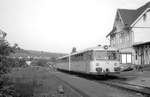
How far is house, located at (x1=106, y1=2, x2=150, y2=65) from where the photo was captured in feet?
105

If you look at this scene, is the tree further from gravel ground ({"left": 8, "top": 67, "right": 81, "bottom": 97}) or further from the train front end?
the train front end

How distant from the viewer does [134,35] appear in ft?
111

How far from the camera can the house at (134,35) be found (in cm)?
3215

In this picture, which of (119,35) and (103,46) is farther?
(119,35)

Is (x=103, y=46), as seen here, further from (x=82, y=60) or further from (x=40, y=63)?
(x=40, y=63)

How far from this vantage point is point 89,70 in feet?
65.5

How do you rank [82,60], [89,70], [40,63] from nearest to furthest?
[89,70] < [82,60] < [40,63]

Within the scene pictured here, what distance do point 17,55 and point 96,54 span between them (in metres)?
11.9

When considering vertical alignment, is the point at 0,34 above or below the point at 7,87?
above

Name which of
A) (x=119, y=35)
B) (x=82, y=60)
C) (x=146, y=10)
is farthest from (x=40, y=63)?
(x=82, y=60)

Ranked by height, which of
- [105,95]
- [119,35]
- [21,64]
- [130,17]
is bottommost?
[105,95]

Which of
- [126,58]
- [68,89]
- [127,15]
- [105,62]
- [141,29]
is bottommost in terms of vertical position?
[68,89]

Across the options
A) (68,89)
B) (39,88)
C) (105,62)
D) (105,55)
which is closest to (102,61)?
(105,62)

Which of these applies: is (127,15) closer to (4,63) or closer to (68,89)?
(68,89)
